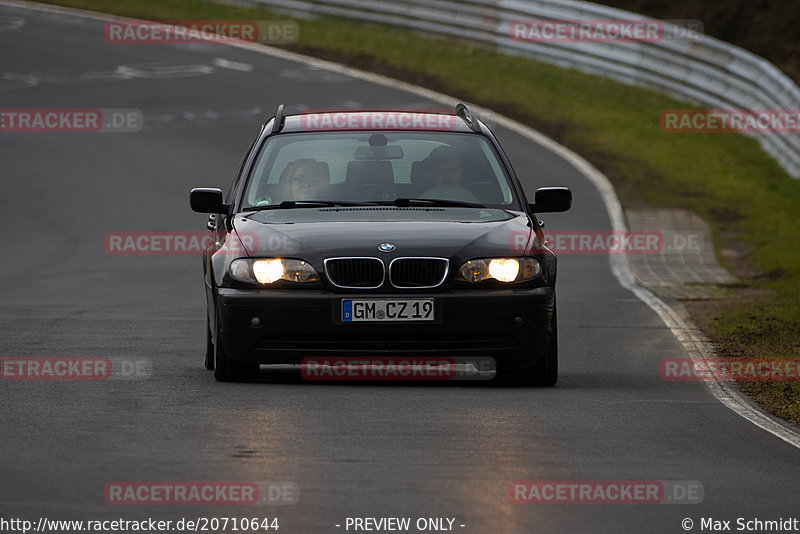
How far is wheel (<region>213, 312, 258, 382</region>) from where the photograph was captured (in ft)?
32.6

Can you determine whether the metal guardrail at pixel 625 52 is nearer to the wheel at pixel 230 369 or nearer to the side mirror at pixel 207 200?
the side mirror at pixel 207 200

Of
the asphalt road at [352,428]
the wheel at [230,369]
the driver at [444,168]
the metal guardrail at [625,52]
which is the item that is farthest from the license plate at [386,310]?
the metal guardrail at [625,52]

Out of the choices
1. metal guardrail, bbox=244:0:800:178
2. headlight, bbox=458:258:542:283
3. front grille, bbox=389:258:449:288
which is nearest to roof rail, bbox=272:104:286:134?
front grille, bbox=389:258:449:288

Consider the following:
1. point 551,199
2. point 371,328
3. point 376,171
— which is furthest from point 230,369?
point 551,199

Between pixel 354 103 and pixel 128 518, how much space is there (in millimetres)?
23817

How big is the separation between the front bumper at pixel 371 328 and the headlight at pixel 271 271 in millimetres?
72

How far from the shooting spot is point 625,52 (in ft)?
109

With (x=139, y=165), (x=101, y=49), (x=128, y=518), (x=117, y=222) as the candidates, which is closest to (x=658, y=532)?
(x=128, y=518)

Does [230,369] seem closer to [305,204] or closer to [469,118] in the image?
[305,204]

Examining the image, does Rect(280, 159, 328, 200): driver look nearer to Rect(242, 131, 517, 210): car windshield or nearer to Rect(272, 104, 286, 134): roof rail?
Rect(242, 131, 517, 210): car windshield

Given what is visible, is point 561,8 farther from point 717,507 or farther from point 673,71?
point 717,507

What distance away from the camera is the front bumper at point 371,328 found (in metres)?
9.64

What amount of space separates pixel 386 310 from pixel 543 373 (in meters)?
1.14

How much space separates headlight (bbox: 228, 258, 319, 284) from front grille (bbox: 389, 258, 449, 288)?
46 centimetres
